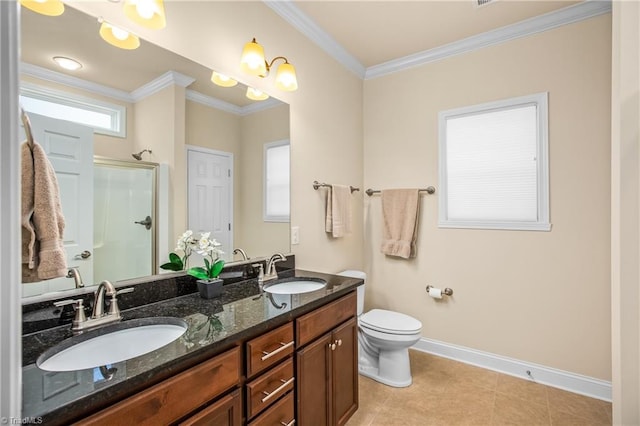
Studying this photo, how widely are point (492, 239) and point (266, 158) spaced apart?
1.90 metres

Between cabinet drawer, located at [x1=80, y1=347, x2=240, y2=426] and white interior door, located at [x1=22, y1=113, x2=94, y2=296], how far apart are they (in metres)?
0.60

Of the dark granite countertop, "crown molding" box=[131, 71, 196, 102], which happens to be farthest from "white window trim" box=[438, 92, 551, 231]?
"crown molding" box=[131, 71, 196, 102]

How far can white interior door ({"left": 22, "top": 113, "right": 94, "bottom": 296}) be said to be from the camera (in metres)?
1.07

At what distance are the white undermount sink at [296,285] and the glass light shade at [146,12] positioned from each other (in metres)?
1.36

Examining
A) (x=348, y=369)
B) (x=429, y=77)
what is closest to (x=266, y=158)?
(x=348, y=369)

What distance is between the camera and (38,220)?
0.85m

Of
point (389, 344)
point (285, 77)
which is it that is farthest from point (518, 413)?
point (285, 77)

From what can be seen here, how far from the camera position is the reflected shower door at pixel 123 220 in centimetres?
121

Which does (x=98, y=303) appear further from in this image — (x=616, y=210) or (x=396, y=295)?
(x=396, y=295)

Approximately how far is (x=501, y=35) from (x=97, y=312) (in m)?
3.10

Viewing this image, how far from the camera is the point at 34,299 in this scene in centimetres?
102

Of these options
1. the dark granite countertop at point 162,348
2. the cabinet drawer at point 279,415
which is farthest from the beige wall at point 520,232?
the cabinet drawer at point 279,415

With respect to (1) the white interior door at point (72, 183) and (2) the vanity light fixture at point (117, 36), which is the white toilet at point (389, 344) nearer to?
(1) the white interior door at point (72, 183)

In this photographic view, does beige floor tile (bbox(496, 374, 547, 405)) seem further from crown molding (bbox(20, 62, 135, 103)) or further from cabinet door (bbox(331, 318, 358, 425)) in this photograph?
crown molding (bbox(20, 62, 135, 103))
